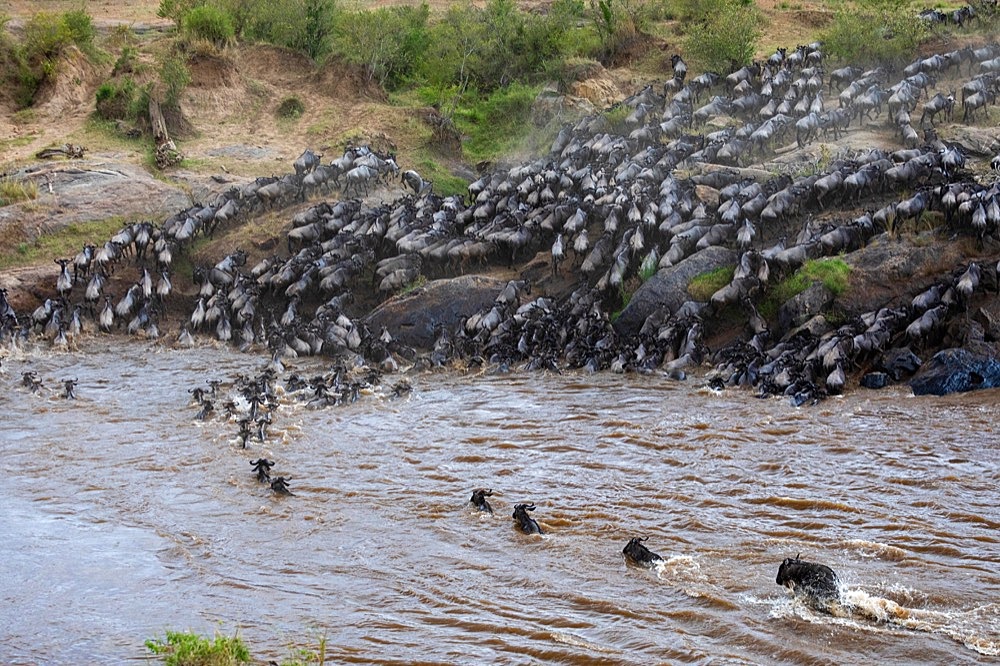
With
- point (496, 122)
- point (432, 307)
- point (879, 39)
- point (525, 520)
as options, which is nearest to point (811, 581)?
point (525, 520)

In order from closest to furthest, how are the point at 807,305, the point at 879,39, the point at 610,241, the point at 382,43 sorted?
the point at 807,305 < the point at 610,241 < the point at 879,39 < the point at 382,43

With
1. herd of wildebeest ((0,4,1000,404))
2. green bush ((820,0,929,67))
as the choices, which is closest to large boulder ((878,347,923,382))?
herd of wildebeest ((0,4,1000,404))

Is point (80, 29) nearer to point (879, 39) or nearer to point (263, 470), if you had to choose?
point (879, 39)

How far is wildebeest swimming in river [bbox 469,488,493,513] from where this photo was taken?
369 inches

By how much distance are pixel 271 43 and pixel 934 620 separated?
3049cm

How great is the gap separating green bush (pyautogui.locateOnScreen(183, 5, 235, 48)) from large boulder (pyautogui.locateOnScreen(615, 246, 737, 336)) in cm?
1953

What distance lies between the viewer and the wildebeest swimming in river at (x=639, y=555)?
26.2 ft

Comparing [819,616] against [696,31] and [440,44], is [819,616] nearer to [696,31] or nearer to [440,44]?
[696,31]

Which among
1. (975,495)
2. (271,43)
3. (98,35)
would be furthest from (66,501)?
(98,35)

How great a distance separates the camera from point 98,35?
34.6 m

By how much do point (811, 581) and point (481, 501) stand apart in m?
3.32

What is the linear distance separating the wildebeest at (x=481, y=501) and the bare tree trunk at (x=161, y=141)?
18493mm

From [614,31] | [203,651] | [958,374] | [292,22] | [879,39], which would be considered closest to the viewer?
[203,651]

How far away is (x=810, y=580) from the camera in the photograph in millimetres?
7102
